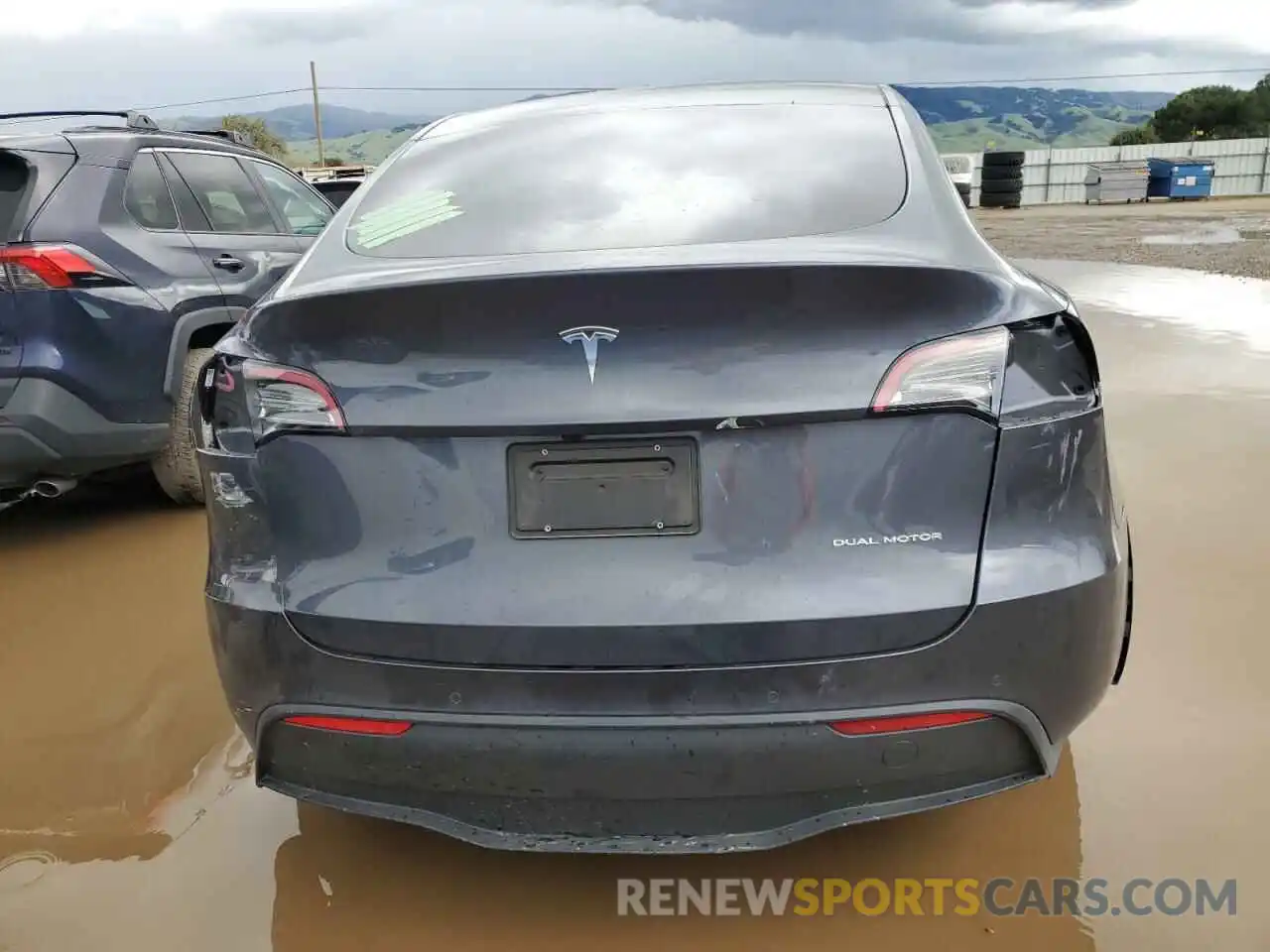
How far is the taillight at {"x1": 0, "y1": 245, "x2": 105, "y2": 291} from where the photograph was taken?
149 inches

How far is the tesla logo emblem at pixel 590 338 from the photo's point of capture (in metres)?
1.73

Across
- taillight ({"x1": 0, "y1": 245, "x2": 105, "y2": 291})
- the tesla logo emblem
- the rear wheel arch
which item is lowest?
the rear wheel arch

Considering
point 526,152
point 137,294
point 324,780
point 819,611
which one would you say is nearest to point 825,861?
point 819,611

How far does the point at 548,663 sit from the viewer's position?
1.77 meters

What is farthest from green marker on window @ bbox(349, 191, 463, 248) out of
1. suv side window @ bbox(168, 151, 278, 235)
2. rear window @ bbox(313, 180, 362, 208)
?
rear window @ bbox(313, 180, 362, 208)

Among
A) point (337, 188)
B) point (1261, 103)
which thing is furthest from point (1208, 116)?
point (337, 188)

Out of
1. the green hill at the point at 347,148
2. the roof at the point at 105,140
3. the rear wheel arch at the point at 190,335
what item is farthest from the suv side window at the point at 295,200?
the green hill at the point at 347,148

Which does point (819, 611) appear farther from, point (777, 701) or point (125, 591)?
point (125, 591)

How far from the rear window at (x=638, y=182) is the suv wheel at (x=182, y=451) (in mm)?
2280

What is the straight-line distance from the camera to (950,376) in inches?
68.0

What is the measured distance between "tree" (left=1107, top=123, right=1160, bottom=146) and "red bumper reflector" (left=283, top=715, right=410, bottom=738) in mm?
65387

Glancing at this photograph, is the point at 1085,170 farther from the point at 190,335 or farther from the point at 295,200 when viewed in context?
the point at 190,335

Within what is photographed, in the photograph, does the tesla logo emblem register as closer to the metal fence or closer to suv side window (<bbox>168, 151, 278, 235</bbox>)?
suv side window (<bbox>168, 151, 278, 235</bbox>)

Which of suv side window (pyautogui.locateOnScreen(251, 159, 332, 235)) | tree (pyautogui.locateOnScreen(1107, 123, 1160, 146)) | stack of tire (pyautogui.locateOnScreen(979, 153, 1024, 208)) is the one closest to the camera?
suv side window (pyautogui.locateOnScreen(251, 159, 332, 235))
